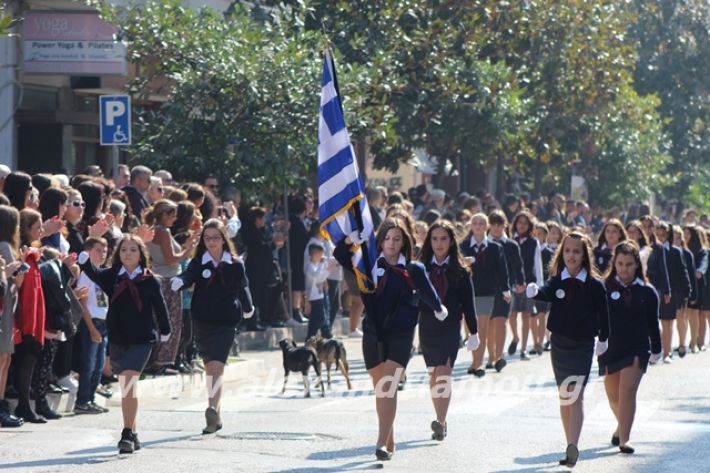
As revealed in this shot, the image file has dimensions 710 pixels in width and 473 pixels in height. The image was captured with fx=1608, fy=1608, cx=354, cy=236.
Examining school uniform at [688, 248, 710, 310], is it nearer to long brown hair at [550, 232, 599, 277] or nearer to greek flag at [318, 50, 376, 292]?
greek flag at [318, 50, 376, 292]

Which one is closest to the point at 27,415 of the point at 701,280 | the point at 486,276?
the point at 486,276

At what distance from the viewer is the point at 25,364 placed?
42.8 feet

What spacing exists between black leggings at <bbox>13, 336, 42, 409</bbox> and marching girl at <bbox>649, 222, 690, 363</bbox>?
9780mm

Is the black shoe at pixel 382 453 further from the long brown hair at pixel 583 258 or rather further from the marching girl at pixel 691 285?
the marching girl at pixel 691 285

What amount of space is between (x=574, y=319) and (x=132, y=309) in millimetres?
3267

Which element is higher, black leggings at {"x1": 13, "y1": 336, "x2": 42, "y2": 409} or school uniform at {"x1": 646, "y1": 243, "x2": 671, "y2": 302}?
school uniform at {"x1": 646, "y1": 243, "x2": 671, "y2": 302}

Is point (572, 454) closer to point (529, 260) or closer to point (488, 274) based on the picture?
point (488, 274)

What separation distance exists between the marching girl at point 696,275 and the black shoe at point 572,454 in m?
11.3

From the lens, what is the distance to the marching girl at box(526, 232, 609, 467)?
11.4m

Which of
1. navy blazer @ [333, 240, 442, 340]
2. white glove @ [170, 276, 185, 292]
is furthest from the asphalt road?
white glove @ [170, 276, 185, 292]

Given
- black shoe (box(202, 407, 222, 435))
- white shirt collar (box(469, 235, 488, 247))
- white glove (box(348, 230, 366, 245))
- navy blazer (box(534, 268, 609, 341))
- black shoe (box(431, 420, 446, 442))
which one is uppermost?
white shirt collar (box(469, 235, 488, 247))

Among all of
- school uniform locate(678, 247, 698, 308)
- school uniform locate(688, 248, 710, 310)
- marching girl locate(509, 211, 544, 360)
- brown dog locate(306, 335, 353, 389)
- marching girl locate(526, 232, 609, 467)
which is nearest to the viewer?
marching girl locate(526, 232, 609, 467)

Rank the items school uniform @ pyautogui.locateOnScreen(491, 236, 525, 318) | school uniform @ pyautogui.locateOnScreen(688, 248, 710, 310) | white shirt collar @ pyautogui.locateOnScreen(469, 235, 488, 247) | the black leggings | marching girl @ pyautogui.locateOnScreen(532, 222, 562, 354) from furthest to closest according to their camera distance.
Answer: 1. school uniform @ pyautogui.locateOnScreen(688, 248, 710, 310)
2. marching girl @ pyautogui.locateOnScreen(532, 222, 562, 354)
3. school uniform @ pyautogui.locateOnScreen(491, 236, 525, 318)
4. white shirt collar @ pyautogui.locateOnScreen(469, 235, 488, 247)
5. the black leggings

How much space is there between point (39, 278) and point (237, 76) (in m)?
8.26
